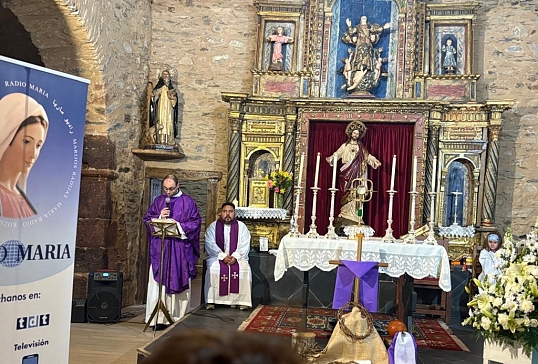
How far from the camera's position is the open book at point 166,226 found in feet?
22.6

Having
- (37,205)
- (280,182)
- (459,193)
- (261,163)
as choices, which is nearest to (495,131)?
(459,193)

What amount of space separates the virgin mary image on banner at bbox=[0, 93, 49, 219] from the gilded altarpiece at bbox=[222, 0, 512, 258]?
22.6 ft

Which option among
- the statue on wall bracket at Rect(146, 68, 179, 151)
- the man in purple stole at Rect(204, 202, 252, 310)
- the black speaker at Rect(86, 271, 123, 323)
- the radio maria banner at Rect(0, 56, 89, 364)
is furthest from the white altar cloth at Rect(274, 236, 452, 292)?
the statue on wall bracket at Rect(146, 68, 179, 151)

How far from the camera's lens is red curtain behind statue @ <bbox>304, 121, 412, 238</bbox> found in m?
10.2

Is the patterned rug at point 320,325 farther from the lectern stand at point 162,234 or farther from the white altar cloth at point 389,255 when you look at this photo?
the lectern stand at point 162,234

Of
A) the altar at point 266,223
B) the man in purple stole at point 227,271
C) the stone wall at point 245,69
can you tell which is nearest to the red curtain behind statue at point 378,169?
the altar at point 266,223

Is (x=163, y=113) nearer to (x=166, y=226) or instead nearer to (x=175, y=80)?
(x=175, y=80)

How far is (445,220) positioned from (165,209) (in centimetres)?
525

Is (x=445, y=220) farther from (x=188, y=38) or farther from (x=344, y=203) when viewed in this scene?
(x=188, y=38)

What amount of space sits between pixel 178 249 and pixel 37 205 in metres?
4.27

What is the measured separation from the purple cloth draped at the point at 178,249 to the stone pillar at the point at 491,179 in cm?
510

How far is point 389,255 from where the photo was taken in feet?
20.1

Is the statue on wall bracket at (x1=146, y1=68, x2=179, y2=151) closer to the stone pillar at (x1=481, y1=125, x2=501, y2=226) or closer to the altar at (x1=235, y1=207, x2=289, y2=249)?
the altar at (x1=235, y1=207, x2=289, y2=249)

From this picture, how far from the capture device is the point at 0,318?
10.5 feet
